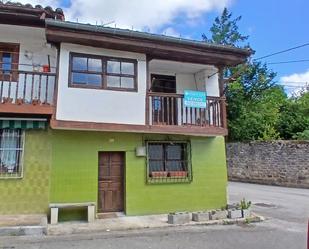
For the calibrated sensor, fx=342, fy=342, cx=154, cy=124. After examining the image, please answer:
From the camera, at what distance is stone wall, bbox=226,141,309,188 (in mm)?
20844

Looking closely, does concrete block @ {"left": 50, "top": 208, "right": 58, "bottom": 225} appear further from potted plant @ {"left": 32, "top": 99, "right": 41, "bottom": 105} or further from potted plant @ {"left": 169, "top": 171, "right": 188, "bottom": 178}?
potted plant @ {"left": 169, "top": 171, "right": 188, "bottom": 178}

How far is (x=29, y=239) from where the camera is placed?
8352mm

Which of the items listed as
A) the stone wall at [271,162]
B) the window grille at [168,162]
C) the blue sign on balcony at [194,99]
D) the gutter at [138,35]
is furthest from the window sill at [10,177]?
the stone wall at [271,162]

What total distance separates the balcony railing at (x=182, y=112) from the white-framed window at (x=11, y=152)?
434 centimetres

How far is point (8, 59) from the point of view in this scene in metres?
11.4

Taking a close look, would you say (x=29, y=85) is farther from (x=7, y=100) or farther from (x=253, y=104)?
(x=253, y=104)

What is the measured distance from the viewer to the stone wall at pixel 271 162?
68.4 feet

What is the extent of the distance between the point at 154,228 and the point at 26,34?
757cm

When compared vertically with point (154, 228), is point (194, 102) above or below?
above

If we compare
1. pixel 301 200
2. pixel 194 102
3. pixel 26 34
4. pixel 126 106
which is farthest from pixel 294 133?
pixel 26 34

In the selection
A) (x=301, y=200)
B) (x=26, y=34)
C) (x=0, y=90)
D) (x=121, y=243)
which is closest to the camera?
(x=121, y=243)

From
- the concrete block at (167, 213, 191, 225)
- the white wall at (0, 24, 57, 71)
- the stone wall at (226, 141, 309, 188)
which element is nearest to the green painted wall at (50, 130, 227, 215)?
the concrete block at (167, 213, 191, 225)

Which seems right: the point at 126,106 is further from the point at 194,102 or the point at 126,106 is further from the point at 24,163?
the point at 24,163

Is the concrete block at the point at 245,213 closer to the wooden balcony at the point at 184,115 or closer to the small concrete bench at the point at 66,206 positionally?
the wooden balcony at the point at 184,115
